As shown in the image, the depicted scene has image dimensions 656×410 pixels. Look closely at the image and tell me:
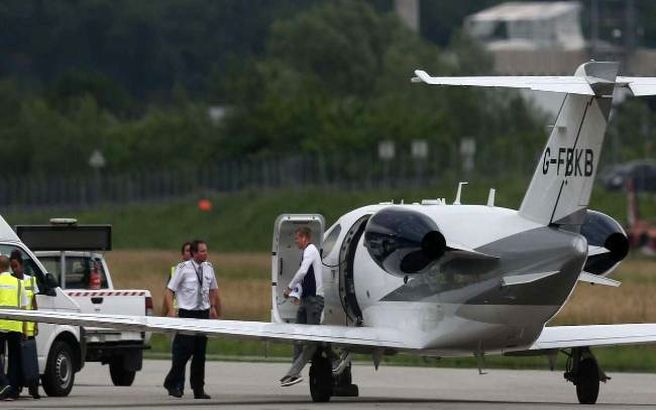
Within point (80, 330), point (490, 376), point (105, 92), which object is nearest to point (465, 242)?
point (80, 330)

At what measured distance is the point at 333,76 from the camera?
105 m

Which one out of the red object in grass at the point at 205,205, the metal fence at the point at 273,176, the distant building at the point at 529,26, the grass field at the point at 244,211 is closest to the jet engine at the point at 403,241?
the grass field at the point at 244,211

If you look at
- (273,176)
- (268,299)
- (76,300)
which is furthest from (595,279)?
(273,176)

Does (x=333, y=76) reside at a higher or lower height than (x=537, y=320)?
higher

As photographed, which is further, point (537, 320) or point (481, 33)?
point (481, 33)

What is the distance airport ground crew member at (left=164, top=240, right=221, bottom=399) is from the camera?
91.1 feet

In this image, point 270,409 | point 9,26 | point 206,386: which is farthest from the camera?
point 9,26

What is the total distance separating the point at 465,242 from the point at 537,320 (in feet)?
4.33

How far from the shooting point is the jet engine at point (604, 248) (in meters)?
26.7

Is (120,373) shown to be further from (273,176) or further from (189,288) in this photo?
(273,176)

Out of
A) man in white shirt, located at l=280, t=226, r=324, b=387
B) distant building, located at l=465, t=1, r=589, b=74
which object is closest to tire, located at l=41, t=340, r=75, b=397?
man in white shirt, located at l=280, t=226, r=324, b=387

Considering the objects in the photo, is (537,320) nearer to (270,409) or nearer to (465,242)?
(465,242)

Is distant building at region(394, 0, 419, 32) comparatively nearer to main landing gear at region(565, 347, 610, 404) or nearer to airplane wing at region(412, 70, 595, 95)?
main landing gear at region(565, 347, 610, 404)

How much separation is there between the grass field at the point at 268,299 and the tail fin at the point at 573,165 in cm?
483
